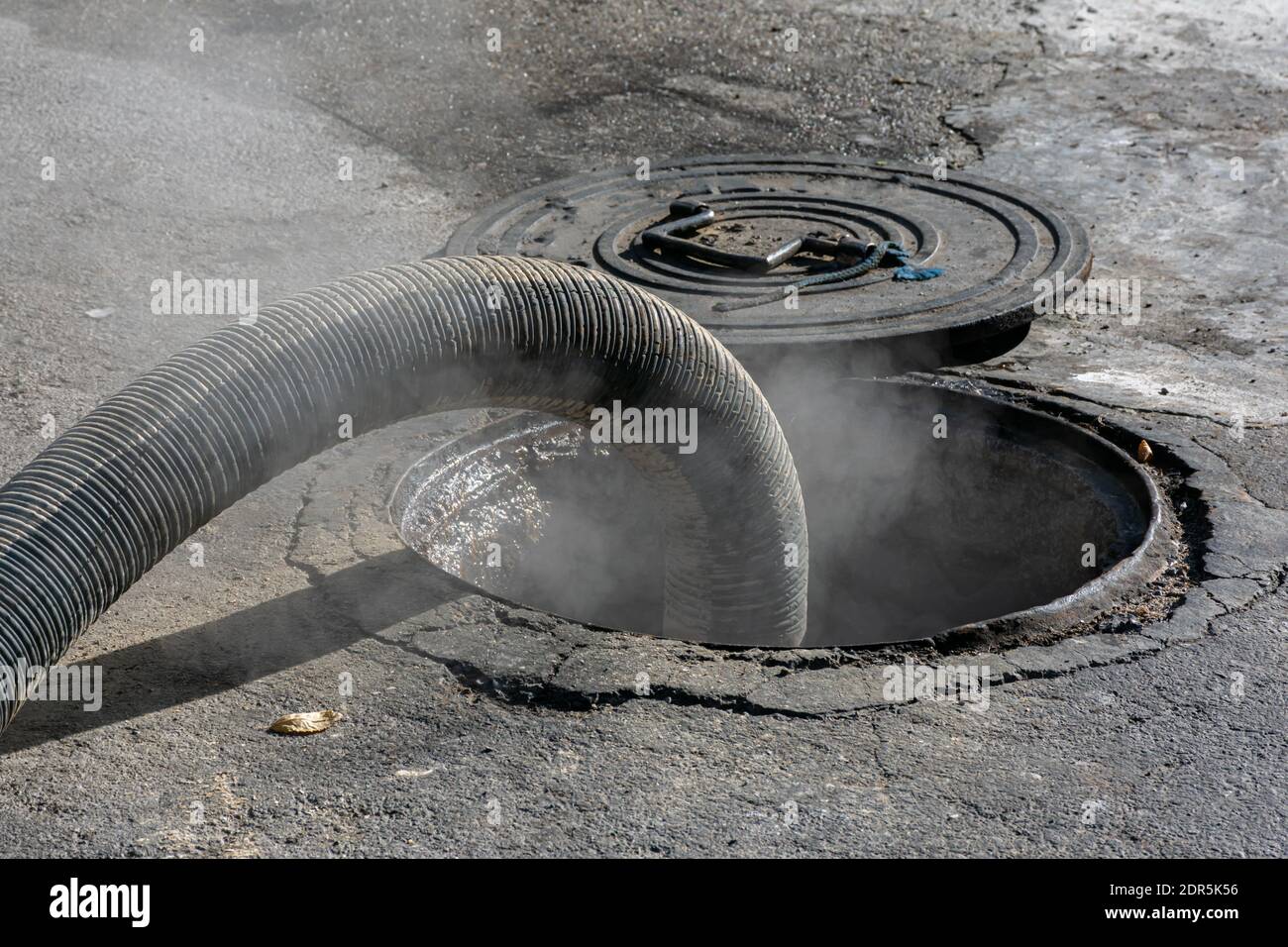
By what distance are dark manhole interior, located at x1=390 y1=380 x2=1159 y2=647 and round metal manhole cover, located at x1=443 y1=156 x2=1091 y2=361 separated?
12.2 inches

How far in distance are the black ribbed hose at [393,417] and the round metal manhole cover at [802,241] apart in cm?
90

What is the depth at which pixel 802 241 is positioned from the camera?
5328 mm

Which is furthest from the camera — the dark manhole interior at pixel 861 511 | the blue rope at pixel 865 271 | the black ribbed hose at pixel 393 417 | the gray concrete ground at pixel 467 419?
the blue rope at pixel 865 271

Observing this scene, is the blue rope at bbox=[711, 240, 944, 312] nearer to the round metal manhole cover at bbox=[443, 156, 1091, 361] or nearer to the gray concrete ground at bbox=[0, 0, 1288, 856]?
the round metal manhole cover at bbox=[443, 156, 1091, 361]

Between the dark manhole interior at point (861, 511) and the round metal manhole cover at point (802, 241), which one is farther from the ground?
the round metal manhole cover at point (802, 241)

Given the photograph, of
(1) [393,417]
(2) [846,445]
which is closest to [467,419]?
(1) [393,417]

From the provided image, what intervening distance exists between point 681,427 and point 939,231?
2.23 meters

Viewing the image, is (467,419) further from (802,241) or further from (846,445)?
(802,241)

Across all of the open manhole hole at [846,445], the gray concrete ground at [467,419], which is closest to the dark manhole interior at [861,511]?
the open manhole hole at [846,445]

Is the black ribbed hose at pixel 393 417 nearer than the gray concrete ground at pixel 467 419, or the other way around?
the gray concrete ground at pixel 467 419

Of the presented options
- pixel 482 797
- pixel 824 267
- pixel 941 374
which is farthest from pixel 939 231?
pixel 482 797

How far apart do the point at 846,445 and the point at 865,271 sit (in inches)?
28.6

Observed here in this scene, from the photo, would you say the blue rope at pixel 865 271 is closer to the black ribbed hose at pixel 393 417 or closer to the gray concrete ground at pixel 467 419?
the gray concrete ground at pixel 467 419

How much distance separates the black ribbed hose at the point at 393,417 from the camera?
295 cm
